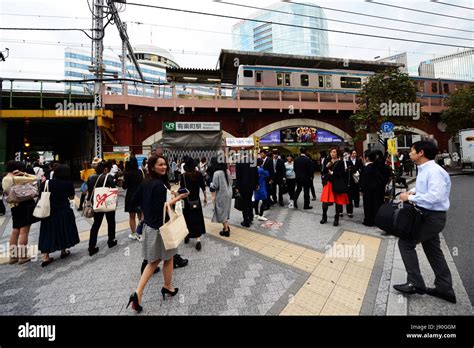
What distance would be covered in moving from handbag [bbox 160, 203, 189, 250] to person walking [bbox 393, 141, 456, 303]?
8.99ft

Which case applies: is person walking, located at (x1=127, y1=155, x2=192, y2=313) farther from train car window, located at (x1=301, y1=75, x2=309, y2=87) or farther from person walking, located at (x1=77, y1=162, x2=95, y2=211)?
train car window, located at (x1=301, y1=75, x2=309, y2=87)

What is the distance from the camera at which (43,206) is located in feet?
11.9

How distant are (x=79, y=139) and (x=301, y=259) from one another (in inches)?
861

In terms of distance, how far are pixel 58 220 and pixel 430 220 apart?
5.71m

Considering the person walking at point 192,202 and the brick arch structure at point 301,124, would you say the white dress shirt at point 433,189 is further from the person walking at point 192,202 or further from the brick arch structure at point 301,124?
the brick arch structure at point 301,124

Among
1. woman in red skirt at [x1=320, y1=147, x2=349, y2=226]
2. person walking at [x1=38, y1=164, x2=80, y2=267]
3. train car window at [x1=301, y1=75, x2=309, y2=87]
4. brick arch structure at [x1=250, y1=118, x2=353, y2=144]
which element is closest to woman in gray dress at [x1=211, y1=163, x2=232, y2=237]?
woman in red skirt at [x1=320, y1=147, x2=349, y2=226]

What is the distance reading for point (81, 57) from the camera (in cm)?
6462

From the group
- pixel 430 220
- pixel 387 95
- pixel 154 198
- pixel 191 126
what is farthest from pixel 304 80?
pixel 154 198

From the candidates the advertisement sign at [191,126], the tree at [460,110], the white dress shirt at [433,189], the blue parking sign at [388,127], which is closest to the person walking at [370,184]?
the white dress shirt at [433,189]

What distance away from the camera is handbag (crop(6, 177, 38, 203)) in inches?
146

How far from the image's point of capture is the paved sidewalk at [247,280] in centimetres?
247
